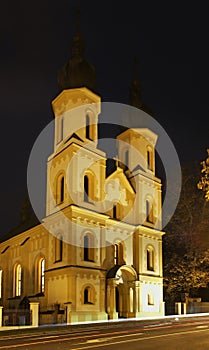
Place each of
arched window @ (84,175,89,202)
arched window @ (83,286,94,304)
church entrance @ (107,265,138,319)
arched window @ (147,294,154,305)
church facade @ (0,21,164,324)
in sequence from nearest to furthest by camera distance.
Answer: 1. church facade @ (0,21,164,324)
2. arched window @ (83,286,94,304)
3. arched window @ (84,175,89,202)
4. church entrance @ (107,265,138,319)
5. arched window @ (147,294,154,305)

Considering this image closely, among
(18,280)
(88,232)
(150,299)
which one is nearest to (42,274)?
(18,280)

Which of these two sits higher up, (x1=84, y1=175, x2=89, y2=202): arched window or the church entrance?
(x1=84, y1=175, x2=89, y2=202): arched window

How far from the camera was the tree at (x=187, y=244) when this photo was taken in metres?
40.7

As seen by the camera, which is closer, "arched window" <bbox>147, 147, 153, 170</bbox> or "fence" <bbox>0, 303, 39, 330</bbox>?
"fence" <bbox>0, 303, 39, 330</bbox>

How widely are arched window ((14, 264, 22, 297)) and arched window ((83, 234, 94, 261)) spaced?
32.3ft

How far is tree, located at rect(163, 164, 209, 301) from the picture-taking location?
40681 millimetres

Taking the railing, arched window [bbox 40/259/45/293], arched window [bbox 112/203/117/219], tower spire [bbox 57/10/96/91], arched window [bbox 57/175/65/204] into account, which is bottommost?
the railing

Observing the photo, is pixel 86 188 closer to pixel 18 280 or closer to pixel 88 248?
pixel 88 248

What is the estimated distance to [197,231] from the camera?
42000mm

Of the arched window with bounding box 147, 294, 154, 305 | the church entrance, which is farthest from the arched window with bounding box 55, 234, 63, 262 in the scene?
the arched window with bounding box 147, 294, 154, 305

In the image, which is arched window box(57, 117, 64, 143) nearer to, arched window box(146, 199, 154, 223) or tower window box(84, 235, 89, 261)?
tower window box(84, 235, 89, 261)

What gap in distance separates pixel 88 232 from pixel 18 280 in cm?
1134

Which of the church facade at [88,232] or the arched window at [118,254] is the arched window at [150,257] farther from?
the arched window at [118,254]

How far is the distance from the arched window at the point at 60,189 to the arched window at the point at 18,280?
9.73 meters
